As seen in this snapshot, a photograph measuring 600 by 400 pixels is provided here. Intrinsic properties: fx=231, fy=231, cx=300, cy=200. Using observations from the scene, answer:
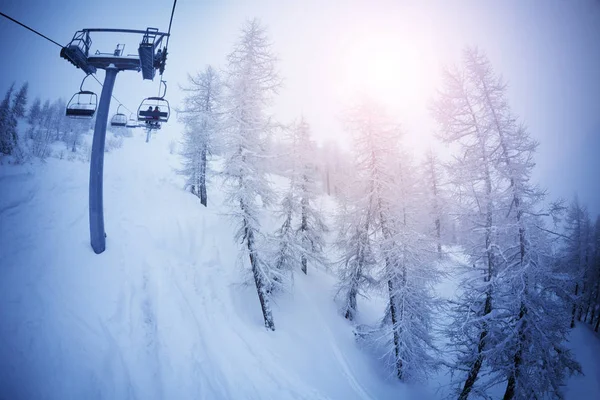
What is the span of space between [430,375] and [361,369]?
3999 millimetres

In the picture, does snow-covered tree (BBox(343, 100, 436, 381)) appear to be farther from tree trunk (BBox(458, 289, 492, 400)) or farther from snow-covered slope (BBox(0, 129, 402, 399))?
snow-covered slope (BBox(0, 129, 402, 399))

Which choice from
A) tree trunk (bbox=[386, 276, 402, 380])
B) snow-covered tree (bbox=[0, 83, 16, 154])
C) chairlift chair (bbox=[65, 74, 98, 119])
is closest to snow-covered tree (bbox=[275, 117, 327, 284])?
tree trunk (bbox=[386, 276, 402, 380])

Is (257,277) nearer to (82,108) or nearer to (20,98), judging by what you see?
(82,108)

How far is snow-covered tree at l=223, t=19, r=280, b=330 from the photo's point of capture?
10422 mm

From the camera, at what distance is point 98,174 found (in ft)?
36.0

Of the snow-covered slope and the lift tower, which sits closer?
the snow-covered slope

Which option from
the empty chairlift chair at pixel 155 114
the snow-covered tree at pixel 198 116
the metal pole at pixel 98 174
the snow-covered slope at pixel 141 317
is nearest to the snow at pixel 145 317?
the snow-covered slope at pixel 141 317

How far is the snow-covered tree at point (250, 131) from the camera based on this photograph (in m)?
10.4

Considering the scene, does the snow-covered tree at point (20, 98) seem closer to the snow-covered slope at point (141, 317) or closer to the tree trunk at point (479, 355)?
the snow-covered slope at point (141, 317)

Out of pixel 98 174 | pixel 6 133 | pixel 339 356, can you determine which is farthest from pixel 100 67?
pixel 339 356

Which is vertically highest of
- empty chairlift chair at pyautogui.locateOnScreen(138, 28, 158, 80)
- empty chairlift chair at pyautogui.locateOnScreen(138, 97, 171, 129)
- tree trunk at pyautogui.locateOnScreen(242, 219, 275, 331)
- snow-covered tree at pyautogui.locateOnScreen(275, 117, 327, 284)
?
empty chairlift chair at pyautogui.locateOnScreen(138, 28, 158, 80)

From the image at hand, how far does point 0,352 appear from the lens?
675 cm

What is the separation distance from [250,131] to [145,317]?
8.83 m

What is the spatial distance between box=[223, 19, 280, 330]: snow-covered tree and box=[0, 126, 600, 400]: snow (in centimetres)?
226
